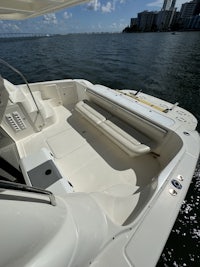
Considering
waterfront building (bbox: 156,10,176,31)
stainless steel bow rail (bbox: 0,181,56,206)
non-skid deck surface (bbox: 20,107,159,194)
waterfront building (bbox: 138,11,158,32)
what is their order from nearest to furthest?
stainless steel bow rail (bbox: 0,181,56,206)
non-skid deck surface (bbox: 20,107,159,194)
waterfront building (bbox: 156,10,176,31)
waterfront building (bbox: 138,11,158,32)

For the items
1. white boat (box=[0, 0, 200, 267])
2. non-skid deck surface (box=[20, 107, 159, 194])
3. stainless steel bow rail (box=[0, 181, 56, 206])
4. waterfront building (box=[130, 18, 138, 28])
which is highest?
stainless steel bow rail (box=[0, 181, 56, 206])

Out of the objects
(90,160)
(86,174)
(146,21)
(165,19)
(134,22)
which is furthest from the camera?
(134,22)

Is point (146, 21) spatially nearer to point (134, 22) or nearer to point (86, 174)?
point (134, 22)

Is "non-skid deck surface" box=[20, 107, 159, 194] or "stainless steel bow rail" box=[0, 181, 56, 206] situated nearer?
"stainless steel bow rail" box=[0, 181, 56, 206]

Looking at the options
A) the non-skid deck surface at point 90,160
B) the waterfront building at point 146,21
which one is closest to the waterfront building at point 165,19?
the waterfront building at point 146,21

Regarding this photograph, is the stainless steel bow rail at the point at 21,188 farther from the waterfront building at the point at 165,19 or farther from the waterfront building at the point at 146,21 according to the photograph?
the waterfront building at the point at 146,21

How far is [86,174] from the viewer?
189 cm

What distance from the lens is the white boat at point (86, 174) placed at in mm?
492

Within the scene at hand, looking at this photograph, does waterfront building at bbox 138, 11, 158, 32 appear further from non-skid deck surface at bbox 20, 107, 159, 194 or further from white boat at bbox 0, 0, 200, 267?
non-skid deck surface at bbox 20, 107, 159, 194

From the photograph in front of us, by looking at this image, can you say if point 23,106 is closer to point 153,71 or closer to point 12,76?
point 12,76

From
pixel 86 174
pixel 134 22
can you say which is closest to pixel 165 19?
pixel 134 22

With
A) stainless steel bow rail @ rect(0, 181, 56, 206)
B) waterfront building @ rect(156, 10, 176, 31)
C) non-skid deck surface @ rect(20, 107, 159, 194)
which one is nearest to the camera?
stainless steel bow rail @ rect(0, 181, 56, 206)

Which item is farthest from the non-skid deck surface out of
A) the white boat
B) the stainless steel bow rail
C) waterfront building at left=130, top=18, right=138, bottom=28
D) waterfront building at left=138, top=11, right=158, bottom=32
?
waterfront building at left=130, top=18, right=138, bottom=28

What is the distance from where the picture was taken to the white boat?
1.61ft
